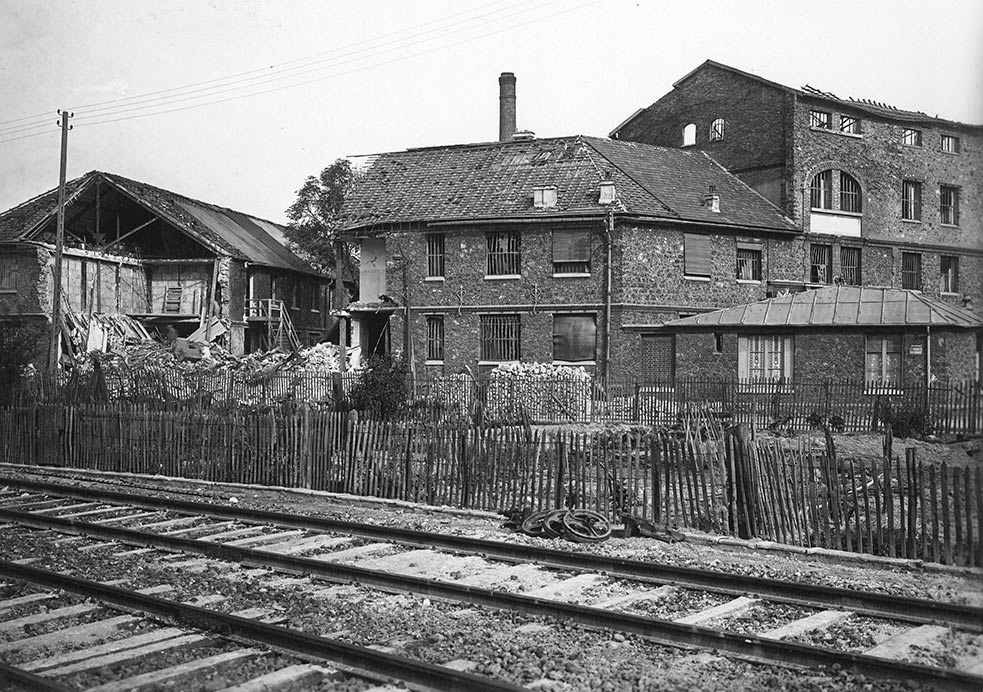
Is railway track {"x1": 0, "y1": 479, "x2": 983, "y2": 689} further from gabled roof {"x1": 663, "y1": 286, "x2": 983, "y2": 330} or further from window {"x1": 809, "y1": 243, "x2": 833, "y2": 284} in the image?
window {"x1": 809, "y1": 243, "x2": 833, "y2": 284}

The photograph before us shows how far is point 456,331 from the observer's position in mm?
33500

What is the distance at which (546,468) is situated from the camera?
1403 cm

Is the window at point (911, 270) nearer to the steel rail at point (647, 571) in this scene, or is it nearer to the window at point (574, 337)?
the window at point (574, 337)

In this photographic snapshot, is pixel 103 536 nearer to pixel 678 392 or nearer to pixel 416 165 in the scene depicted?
pixel 678 392

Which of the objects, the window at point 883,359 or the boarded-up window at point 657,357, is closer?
the window at point 883,359

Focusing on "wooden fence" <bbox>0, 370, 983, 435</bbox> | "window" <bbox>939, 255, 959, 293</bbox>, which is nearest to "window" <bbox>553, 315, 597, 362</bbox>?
"wooden fence" <bbox>0, 370, 983, 435</bbox>

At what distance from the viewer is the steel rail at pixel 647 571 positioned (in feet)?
26.8

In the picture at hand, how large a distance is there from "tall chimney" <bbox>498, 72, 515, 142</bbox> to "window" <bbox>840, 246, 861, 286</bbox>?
14471mm

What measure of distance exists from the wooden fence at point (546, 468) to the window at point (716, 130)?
21379 millimetres

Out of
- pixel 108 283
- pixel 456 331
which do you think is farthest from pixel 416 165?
pixel 108 283

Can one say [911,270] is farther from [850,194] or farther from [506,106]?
[506,106]

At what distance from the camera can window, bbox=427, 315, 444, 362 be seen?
111 ft

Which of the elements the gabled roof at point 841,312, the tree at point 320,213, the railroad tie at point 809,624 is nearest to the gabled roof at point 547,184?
the gabled roof at point 841,312

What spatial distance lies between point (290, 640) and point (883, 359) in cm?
2426
